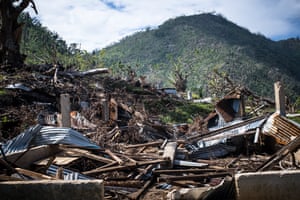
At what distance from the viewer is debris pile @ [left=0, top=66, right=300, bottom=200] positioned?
5246 millimetres

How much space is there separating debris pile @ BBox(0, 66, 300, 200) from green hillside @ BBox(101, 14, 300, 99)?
29.0 meters

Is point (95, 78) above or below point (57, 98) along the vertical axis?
above

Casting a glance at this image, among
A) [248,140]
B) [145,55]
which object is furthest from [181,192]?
[145,55]

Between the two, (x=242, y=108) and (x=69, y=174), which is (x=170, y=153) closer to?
(x=69, y=174)

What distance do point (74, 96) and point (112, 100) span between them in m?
1.67

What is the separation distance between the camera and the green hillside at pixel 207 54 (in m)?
46.8

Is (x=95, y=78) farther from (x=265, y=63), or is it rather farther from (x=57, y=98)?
(x=265, y=63)

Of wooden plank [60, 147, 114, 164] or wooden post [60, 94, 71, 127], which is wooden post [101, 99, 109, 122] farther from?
wooden plank [60, 147, 114, 164]


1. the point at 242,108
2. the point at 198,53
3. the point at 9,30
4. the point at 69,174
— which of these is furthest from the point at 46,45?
the point at 69,174

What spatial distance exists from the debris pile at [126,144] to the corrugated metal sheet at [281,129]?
0.02 metres

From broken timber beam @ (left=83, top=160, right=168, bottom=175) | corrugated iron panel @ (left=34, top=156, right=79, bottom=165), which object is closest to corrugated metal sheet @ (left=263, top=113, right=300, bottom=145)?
broken timber beam @ (left=83, top=160, right=168, bottom=175)

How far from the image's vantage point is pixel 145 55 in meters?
64.7

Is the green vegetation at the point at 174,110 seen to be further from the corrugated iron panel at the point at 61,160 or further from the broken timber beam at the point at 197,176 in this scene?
the broken timber beam at the point at 197,176

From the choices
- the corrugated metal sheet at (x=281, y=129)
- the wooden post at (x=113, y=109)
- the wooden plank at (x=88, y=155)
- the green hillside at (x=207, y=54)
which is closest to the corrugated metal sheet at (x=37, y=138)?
the wooden plank at (x=88, y=155)
